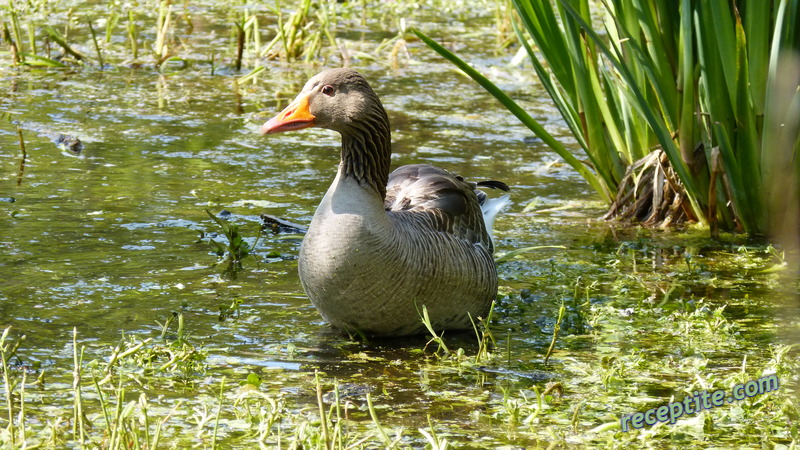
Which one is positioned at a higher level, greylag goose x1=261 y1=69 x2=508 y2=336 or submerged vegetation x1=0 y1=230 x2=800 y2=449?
greylag goose x1=261 y1=69 x2=508 y2=336

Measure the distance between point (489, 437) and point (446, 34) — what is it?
9.95m

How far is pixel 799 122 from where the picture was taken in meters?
6.91

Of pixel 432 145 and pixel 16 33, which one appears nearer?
pixel 432 145

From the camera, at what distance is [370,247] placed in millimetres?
5078

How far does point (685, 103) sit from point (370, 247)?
9.71 ft

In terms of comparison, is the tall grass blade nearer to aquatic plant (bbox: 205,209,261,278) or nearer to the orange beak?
the orange beak

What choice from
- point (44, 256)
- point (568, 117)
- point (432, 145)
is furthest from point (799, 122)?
point (44, 256)

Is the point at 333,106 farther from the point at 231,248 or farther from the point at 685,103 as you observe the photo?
the point at 685,103

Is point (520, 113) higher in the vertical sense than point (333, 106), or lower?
lower

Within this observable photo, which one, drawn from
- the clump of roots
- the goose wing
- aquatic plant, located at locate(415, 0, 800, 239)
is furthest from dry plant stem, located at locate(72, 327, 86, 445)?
the clump of roots

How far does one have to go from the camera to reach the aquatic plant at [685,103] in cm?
679

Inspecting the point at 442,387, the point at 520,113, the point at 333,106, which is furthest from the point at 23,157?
the point at 442,387

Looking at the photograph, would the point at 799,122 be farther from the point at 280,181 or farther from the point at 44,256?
the point at 44,256

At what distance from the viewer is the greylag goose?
510 centimetres
